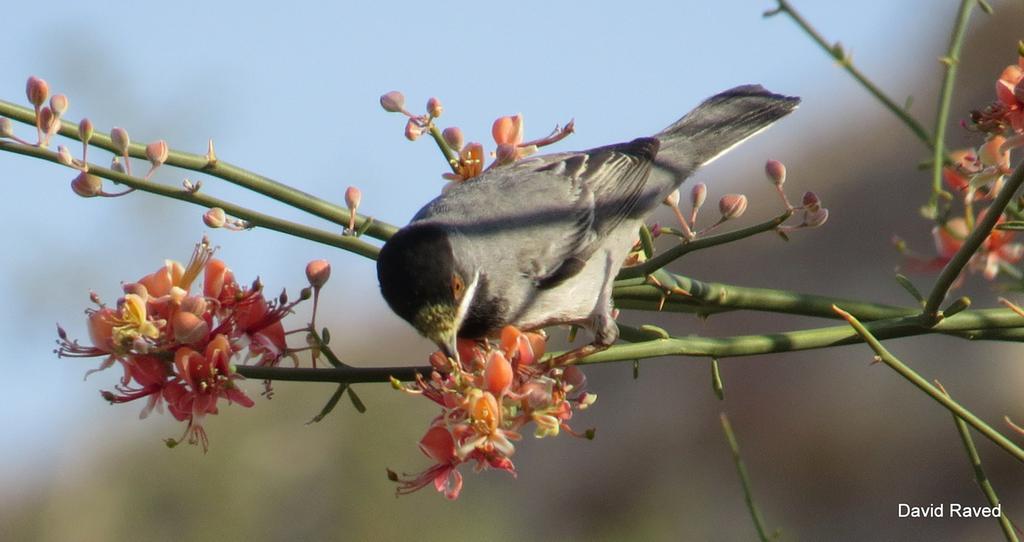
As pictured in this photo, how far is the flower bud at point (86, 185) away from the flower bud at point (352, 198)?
1.95ft

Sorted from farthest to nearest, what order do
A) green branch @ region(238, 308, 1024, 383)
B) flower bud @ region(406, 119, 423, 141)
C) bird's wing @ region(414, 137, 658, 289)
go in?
bird's wing @ region(414, 137, 658, 289) < flower bud @ region(406, 119, 423, 141) < green branch @ region(238, 308, 1024, 383)

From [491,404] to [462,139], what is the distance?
106 cm

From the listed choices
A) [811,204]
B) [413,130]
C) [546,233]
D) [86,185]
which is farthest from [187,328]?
[546,233]

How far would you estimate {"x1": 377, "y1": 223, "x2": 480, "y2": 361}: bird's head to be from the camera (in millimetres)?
3213

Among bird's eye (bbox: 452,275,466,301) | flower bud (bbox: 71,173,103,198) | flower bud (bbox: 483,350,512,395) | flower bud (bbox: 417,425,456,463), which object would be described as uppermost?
flower bud (bbox: 71,173,103,198)

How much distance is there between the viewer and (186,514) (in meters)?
15.1

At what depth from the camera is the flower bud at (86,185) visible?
278 centimetres

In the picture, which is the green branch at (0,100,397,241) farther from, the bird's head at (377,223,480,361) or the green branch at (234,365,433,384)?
the green branch at (234,365,433,384)

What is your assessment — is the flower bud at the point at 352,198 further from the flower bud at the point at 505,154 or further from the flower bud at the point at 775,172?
the flower bud at the point at 775,172

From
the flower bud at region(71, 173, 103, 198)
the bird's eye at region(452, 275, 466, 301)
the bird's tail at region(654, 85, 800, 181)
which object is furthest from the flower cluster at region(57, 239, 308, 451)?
the bird's tail at region(654, 85, 800, 181)

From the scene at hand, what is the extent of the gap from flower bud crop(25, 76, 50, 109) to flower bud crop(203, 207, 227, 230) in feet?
1.48

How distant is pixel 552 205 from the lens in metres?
4.28

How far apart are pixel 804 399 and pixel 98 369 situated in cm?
1147

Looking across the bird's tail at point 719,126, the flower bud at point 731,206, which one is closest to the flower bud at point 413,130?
the flower bud at point 731,206
